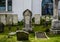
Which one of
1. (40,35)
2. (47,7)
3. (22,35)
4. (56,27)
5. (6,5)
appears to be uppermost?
(6,5)

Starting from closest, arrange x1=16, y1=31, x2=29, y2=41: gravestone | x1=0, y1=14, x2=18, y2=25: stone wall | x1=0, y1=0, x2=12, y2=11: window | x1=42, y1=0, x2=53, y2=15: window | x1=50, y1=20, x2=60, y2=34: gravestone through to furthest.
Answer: x1=16, y1=31, x2=29, y2=41: gravestone, x1=50, y1=20, x2=60, y2=34: gravestone, x1=0, y1=14, x2=18, y2=25: stone wall, x1=0, y1=0, x2=12, y2=11: window, x1=42, y1=0, x2=53, y2=15: window

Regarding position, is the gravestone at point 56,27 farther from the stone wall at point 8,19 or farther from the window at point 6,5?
the window at point 6,5

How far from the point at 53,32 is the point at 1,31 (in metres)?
3.48

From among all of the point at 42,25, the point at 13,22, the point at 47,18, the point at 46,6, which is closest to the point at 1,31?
the point at 13,22

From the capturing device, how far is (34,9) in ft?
72.7

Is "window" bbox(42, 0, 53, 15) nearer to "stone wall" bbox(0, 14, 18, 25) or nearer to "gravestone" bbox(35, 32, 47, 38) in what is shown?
"stone wall" bbox(0, 14, 18, 25)

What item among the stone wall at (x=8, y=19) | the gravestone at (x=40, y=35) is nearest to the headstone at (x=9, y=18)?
the stone wall at (x=8, y=19)

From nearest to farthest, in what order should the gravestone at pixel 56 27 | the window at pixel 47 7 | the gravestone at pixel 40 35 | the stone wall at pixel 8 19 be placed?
the gravestone at pixel 40 35 < the gravestone at pixel 56 27 < the stone wall at pixel 8 19 < the window at pixel 47 7

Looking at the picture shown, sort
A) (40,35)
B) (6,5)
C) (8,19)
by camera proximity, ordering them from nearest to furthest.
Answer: (40,35), (8,19), (6,5)

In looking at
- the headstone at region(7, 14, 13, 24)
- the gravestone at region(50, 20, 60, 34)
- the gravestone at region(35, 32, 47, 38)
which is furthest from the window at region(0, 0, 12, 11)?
the gravestone at region(50, 20, 60, 34)

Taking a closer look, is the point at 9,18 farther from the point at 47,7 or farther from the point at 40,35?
the point at 47,7

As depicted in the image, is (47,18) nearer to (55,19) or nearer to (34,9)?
(34,9)

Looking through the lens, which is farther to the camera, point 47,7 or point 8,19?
point 47,7

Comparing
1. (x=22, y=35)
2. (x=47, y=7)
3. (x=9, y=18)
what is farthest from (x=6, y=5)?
(x=22, y=35)
